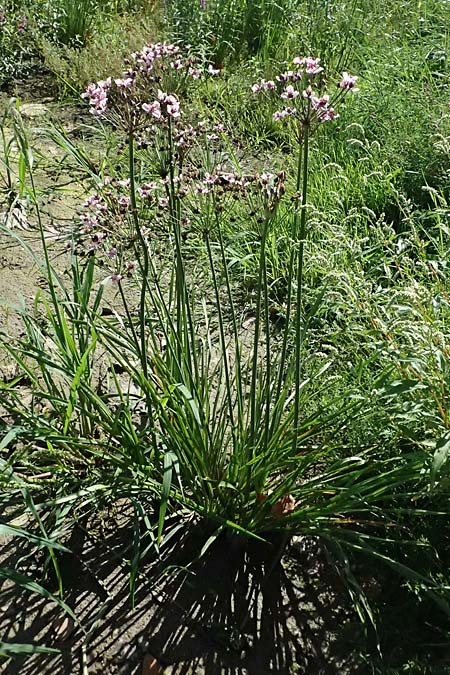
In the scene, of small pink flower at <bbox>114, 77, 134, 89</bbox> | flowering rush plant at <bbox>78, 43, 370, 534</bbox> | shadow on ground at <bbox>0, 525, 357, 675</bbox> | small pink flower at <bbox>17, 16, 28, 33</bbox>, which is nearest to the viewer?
small pink flower at <bbox>114, 77, 134, 89</bbox>

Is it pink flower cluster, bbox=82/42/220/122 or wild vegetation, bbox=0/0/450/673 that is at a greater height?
pink flower cluster, bbox=82/42/220/122

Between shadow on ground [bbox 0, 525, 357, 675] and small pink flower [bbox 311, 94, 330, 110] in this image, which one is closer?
small pink flower [bbox 311, 94, 330, 110]

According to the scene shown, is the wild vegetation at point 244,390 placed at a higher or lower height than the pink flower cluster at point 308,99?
lower

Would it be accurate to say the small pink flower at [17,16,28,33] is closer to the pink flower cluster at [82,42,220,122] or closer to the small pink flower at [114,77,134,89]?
the pink flower cluster at [82,42,220,122]

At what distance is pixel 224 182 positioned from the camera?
81.5 inches

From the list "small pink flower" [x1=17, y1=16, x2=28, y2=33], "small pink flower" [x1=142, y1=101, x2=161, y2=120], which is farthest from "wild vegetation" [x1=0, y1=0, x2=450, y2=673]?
"small pink flower" [x1=17, y1=16, x2=28, y2=33]

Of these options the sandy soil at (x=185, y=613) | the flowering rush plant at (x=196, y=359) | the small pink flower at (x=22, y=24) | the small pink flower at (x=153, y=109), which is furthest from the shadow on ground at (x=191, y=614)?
the small pink flower at (x=22, y=24)

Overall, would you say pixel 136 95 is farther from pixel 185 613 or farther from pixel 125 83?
pixel 185 613

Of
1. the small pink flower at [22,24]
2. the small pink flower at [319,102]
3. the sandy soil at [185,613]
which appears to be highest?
the small pink flower at [319,102]

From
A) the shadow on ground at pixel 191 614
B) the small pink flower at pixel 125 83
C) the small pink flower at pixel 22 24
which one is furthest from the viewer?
the small pink flower at pixel 22 24

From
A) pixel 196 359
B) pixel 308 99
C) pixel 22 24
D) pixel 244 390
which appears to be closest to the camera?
pixel 308 99

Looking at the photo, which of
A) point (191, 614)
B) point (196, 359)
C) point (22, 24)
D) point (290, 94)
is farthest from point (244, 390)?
point (22, 24)

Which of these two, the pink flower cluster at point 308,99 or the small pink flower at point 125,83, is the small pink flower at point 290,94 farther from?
the small pink flower at point 125,83

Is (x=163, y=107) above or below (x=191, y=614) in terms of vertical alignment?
above
